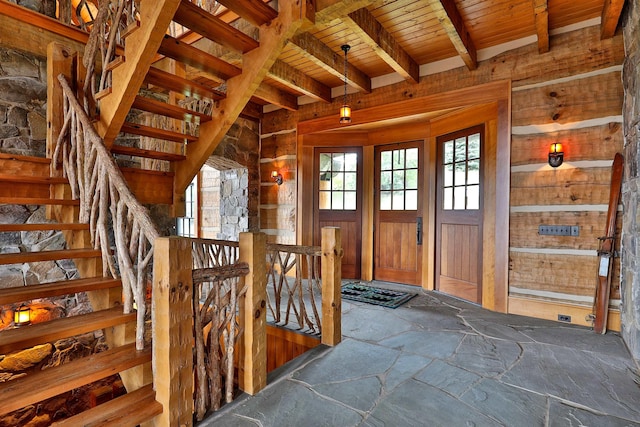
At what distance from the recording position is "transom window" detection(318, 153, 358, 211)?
500cm

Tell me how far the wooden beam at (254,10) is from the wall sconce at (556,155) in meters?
2.85

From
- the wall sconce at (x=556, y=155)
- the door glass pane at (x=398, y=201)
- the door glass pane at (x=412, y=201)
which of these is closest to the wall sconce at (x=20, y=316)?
the door glass pane at (x=398, y=201)

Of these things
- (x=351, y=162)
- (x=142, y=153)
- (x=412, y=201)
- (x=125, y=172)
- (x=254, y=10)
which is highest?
(x=254, y=10)

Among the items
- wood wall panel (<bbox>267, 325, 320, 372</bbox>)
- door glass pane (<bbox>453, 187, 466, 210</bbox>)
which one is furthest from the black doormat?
door glass pane (<bbox>453, 187, 466, 210</bbox>)

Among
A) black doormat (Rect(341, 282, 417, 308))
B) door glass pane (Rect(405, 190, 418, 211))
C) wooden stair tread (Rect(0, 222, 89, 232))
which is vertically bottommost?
black doormat (Rect(341, 282, 417, 308))

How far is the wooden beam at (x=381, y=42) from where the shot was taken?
2.81 m

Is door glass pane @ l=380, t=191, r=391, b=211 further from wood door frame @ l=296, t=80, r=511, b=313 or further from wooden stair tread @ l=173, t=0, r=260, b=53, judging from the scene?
wooden stair tread @ l=173, t=0, r=260, b=53

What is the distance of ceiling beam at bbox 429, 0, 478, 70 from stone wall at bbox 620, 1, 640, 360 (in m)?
1.20

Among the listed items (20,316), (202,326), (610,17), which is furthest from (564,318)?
(20,316)

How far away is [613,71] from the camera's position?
2.90 m

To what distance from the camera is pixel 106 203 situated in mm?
2082

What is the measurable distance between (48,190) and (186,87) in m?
1.37

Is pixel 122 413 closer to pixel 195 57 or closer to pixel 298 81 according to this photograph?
pixel 195 57

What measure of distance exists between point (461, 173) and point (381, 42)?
190cm
